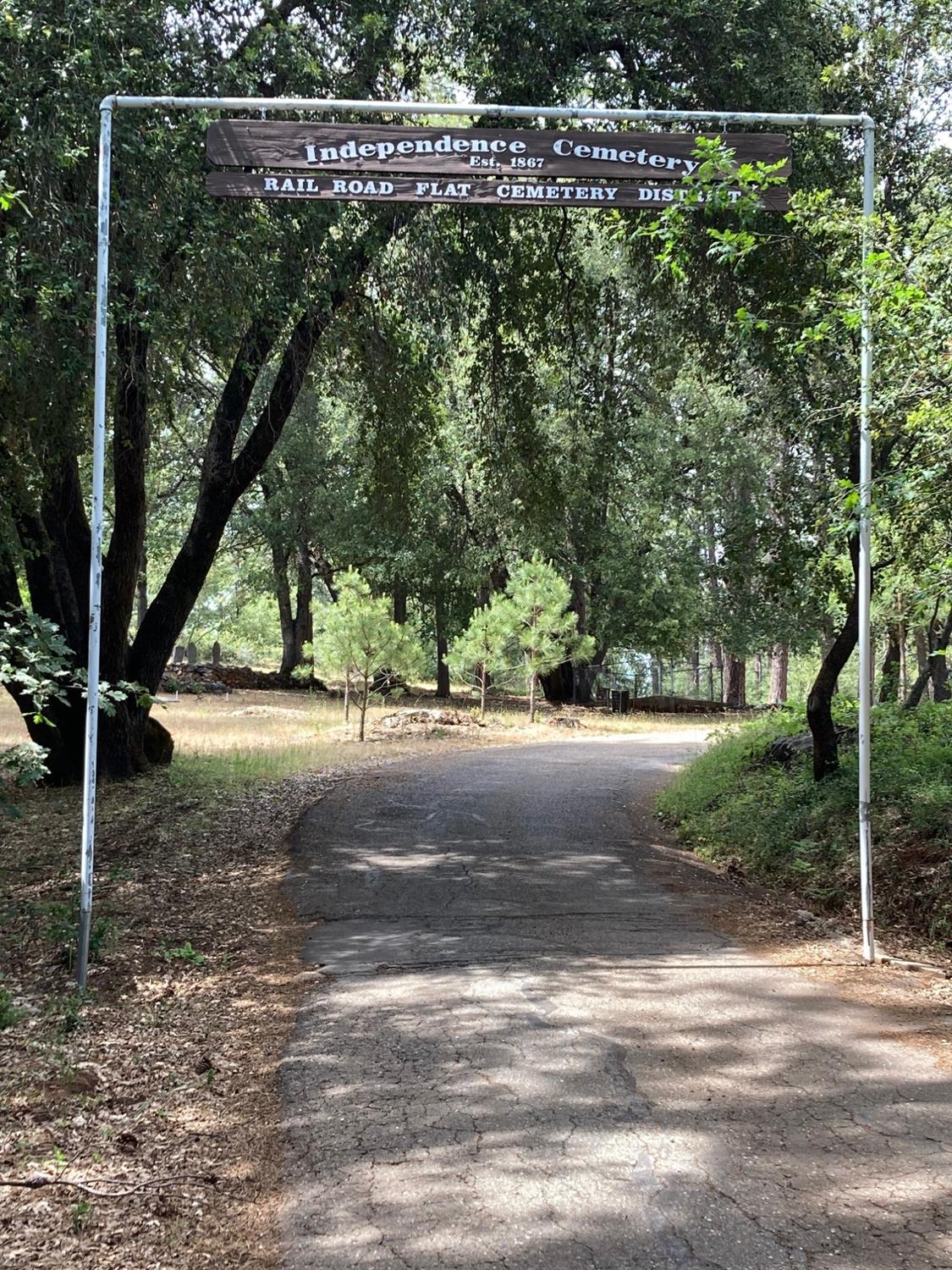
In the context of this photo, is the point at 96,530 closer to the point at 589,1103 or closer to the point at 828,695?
the point at 589,1103

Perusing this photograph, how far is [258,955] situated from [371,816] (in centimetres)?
484

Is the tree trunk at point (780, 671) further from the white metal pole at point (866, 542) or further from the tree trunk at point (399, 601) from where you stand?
the white metal pole at point (866, 542)

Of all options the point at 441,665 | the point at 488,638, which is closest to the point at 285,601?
the point at 441,665

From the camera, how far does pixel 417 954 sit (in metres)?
5.78

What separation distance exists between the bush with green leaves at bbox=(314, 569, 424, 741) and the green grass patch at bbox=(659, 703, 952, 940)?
9.53 metres

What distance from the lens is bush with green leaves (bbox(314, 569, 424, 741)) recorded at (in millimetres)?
20500

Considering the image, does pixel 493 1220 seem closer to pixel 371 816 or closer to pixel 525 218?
pixel 371 816

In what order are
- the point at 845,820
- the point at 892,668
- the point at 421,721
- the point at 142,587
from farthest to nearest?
the point at 142,587, the point at 421,721, the point at 892,668, the point at 845,820

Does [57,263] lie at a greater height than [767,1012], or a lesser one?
greater

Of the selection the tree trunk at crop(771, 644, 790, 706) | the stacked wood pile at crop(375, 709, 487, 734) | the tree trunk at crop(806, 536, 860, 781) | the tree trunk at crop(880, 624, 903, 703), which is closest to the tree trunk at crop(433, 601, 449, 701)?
the stacked wood pile at crop(375, 709, 487, 734)

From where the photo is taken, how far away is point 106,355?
552cm

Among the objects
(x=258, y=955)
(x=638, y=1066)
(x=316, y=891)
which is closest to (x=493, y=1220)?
(x=638, y=1066)

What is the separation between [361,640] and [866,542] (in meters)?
15.7

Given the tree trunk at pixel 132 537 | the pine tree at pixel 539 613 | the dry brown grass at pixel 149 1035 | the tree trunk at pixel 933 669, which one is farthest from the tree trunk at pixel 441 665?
the dry brown grass at pixel 149 1035
